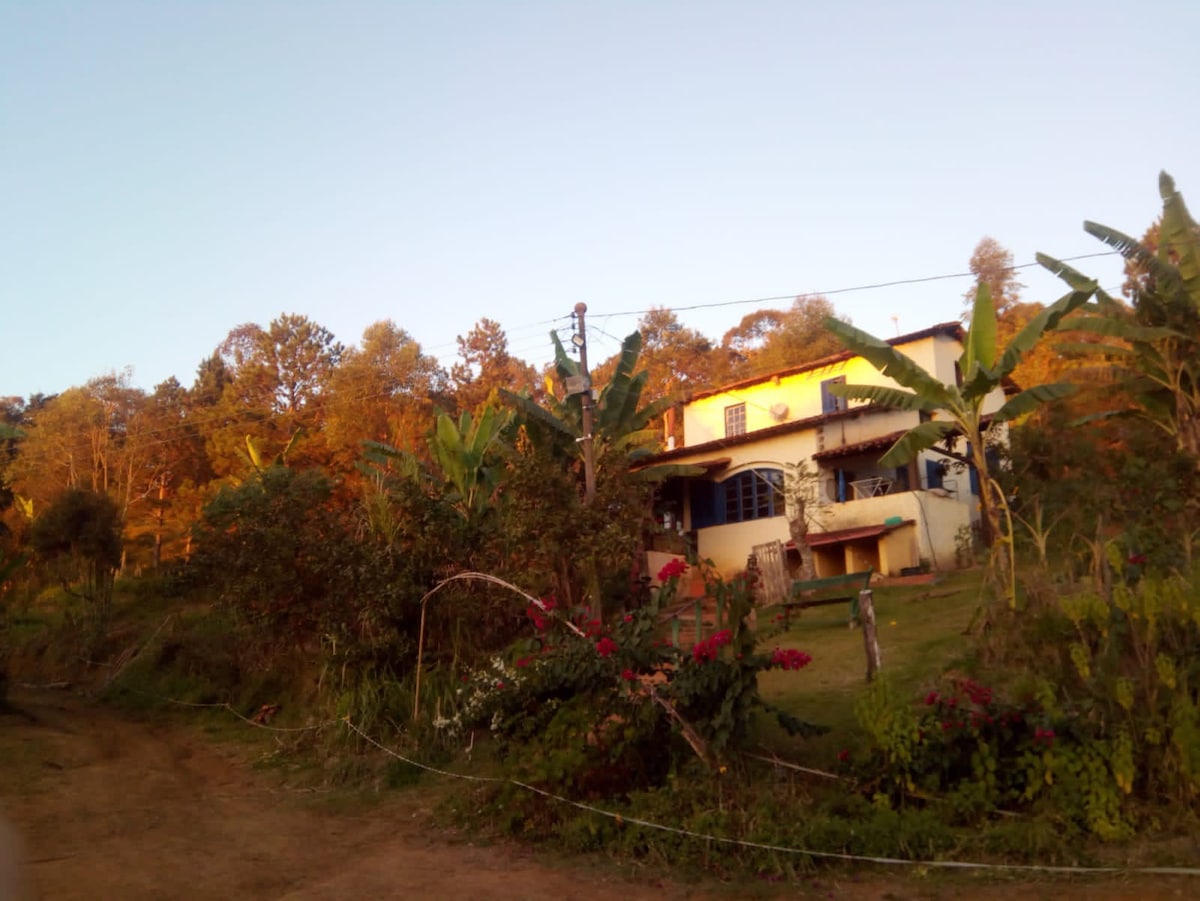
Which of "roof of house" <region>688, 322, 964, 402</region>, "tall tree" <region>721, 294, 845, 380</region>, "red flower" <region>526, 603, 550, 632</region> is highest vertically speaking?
"tall tree" <region>721, 294, 845, 380</region>

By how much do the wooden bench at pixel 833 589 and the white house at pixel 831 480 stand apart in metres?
2.93

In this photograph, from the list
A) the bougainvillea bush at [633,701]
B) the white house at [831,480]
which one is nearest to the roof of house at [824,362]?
the white house at [831,480]

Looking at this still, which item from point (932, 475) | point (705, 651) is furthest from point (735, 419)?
point (705, 651)

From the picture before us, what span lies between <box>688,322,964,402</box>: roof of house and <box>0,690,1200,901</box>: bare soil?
1488 cm

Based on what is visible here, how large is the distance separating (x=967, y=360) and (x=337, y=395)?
80.6 ft

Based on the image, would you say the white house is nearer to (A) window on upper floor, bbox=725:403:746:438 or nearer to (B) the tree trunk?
(A) window on upper floor, bbox=725:403:746:438

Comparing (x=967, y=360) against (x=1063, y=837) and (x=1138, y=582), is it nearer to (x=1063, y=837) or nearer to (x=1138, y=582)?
(x=1138, y=582)

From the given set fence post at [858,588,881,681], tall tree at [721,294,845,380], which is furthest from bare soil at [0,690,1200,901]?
tall tree at [721,294,845,380]

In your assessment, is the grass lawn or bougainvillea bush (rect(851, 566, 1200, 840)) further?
the grass lawn

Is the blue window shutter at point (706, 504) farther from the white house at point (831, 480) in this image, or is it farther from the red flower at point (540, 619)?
the red flower at point (540, 619)

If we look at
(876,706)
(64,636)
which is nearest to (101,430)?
(64,636)

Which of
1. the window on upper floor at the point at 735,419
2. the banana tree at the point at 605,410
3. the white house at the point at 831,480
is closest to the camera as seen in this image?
the banana tree at the point at 605,410

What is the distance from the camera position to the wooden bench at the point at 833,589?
14898mm

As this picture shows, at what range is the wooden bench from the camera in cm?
1490
